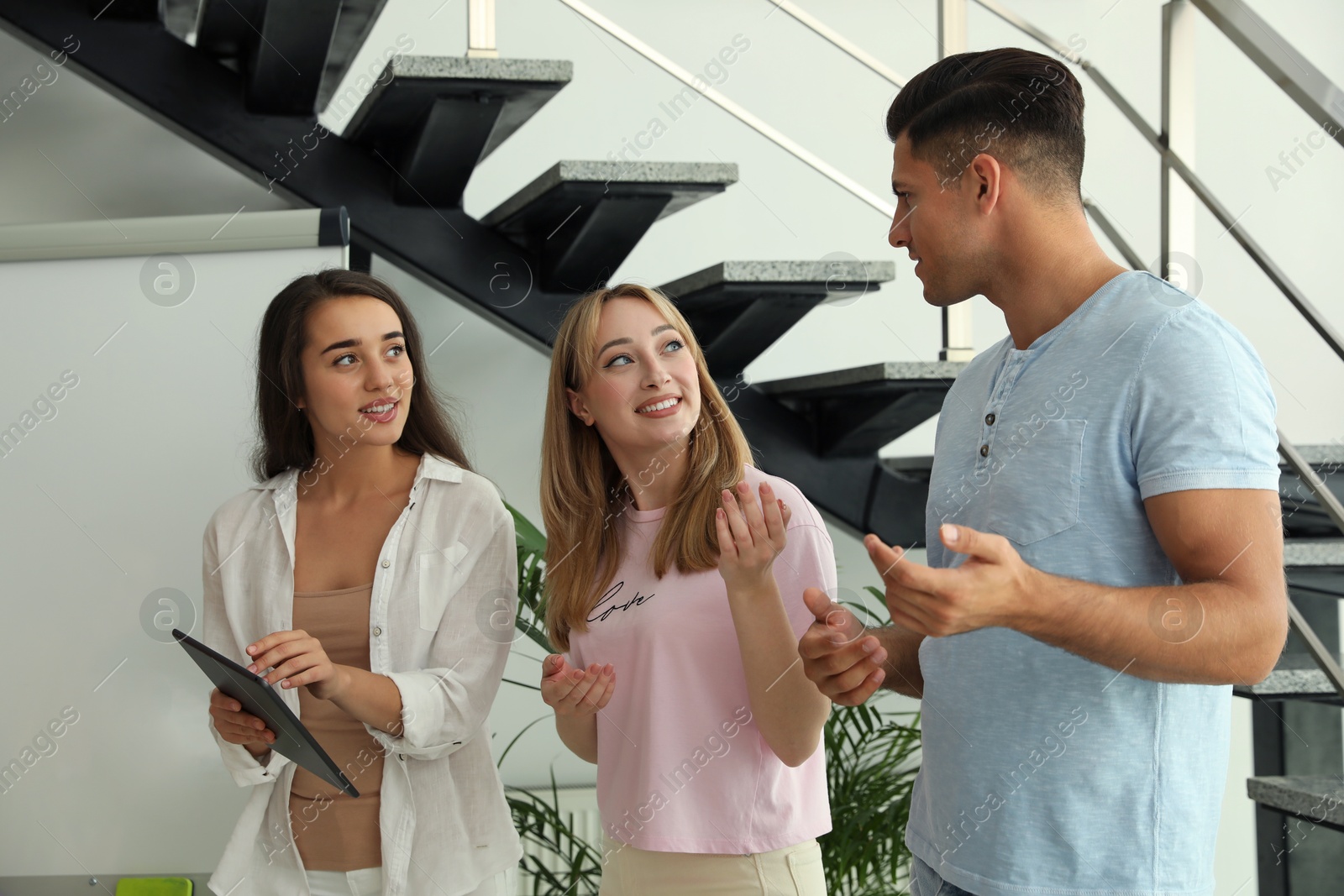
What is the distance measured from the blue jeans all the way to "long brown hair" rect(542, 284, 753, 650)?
1.41 feet

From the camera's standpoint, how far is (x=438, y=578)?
4.95 feet

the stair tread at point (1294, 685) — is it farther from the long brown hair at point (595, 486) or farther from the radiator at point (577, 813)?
the radiator at point (577, 813)

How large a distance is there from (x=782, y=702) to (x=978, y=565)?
0.53 metres

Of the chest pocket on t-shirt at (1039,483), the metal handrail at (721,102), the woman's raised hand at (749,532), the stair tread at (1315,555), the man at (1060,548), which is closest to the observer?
the man at (1060,548)

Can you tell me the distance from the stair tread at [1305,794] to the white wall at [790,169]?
1433 mm

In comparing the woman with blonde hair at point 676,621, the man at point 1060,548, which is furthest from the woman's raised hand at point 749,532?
the man at point 1060,548

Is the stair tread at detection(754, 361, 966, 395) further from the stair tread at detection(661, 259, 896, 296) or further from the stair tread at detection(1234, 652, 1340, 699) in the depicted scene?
the stair tread at detection(1234, 652, 1340, 699)

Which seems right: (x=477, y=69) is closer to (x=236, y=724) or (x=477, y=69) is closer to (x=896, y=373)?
(x=896, y=373)


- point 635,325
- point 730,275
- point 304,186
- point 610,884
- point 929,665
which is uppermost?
point 304,186

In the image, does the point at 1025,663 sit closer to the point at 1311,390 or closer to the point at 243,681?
the point at 243,681

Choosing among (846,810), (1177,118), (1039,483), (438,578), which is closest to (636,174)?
(438,578)

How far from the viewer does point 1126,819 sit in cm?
96

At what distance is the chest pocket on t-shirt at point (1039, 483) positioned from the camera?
98 cm

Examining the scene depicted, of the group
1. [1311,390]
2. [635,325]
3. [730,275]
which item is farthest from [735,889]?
[1311,390]
